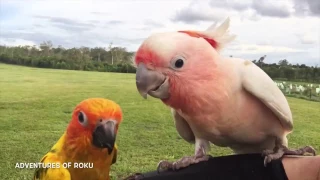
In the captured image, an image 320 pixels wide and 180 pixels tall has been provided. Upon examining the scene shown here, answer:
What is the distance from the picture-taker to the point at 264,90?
3.01ft

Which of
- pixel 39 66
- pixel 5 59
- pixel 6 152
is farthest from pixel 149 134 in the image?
pixel 5 59

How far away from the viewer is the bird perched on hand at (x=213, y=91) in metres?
0.83

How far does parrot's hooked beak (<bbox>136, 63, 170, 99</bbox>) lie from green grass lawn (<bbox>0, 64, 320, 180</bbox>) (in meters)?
0.86

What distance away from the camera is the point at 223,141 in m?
0.97

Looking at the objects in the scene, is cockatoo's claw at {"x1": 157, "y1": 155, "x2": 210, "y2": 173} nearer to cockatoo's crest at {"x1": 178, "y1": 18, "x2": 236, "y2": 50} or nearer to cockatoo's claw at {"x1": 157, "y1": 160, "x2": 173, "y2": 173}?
cockatoo's claw at {"x1": 157, "y1": 160, "x2": 173, "y2": 173}

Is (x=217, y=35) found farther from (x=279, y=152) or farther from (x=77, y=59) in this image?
(x=77, y=59)

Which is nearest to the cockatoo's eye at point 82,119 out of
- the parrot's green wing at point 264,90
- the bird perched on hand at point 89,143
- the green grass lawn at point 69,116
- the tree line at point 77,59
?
the bird perched on hand at point 89,143

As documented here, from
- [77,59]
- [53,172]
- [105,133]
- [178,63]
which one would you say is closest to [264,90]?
[178,63]

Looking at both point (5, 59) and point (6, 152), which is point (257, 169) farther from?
point (5, 59)

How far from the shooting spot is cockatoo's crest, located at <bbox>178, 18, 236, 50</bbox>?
0.93 meters

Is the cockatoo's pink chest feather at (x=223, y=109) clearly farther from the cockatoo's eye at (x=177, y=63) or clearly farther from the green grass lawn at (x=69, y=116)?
the green grass lawn at (x=69, y=116)

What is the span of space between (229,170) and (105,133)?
29 centimetres

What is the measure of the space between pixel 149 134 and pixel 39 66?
925mm

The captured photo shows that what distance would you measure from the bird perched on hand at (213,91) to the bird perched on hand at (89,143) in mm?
94
